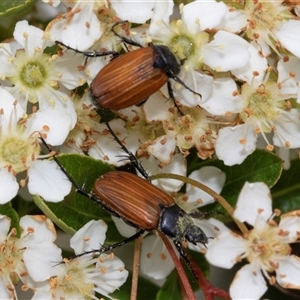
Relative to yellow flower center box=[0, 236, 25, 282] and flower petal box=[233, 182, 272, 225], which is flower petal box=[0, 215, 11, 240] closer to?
yellow flower center box=[0, 236, 25, 282]

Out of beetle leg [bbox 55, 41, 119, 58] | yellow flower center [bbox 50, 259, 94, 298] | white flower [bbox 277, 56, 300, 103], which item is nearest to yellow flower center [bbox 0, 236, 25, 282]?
yellow flower center [bbox 50, 259, 94, 298]

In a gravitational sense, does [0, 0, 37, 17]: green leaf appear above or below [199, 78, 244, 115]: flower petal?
above

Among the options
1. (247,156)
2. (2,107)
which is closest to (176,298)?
(247,156)

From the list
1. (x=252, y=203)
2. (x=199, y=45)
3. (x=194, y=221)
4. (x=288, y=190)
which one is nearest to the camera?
(x=252, y=203)

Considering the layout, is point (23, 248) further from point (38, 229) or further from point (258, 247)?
point (258, 247)

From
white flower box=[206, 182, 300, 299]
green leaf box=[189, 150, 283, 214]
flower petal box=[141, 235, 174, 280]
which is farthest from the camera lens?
flower petal box=[141, 235, 174, 280]

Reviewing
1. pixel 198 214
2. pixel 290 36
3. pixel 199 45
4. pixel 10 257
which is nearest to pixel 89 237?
pixel 10 257
